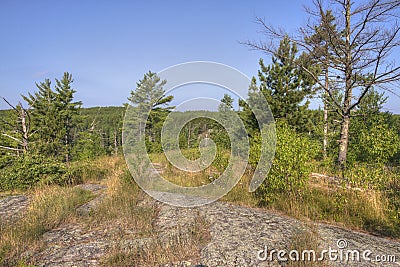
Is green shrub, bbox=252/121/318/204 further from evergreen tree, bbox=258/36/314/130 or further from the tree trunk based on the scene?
evergreen tree, bbox=258/36/314/130

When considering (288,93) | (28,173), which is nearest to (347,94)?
(288,93)

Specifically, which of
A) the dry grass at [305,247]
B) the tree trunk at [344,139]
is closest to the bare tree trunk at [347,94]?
the tree trunk at [344,139]

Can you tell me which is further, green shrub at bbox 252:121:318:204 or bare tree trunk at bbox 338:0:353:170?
bare tree trunk at bbox 338:0:353:170

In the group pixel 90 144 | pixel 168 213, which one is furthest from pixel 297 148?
pixel 90 144

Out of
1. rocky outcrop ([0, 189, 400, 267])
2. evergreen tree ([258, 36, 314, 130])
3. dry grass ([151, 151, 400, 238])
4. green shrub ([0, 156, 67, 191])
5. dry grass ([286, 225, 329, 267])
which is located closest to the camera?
dry grass ([286, 225, 329, 267])

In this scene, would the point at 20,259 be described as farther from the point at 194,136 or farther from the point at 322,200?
the point at 194,136

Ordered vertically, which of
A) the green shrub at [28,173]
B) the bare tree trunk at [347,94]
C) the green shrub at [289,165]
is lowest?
the green shrub at [28,173]

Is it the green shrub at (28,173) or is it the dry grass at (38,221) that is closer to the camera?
the dry grass at (38,221)

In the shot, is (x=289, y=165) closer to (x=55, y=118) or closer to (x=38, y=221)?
(x=38, y=221)

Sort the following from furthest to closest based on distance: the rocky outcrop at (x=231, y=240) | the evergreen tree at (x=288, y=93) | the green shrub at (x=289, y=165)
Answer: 1. the evergreen tree at (x=288, y=93)
2. the green shrub at (x=289, y=165)
3. the rocky outcrop at (x=231, y=240)

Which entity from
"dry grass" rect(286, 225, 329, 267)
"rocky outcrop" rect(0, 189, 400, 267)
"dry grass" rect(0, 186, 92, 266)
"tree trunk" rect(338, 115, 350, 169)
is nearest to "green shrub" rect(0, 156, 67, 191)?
"dry grass" rect(0, 186, 92, 266)

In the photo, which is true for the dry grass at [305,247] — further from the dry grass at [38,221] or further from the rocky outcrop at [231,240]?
the dry grass at [38,221]

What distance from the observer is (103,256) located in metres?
3.56

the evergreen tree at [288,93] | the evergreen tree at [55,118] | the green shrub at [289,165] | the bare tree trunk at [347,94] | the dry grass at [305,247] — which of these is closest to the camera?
the dry grass at [305,247]
